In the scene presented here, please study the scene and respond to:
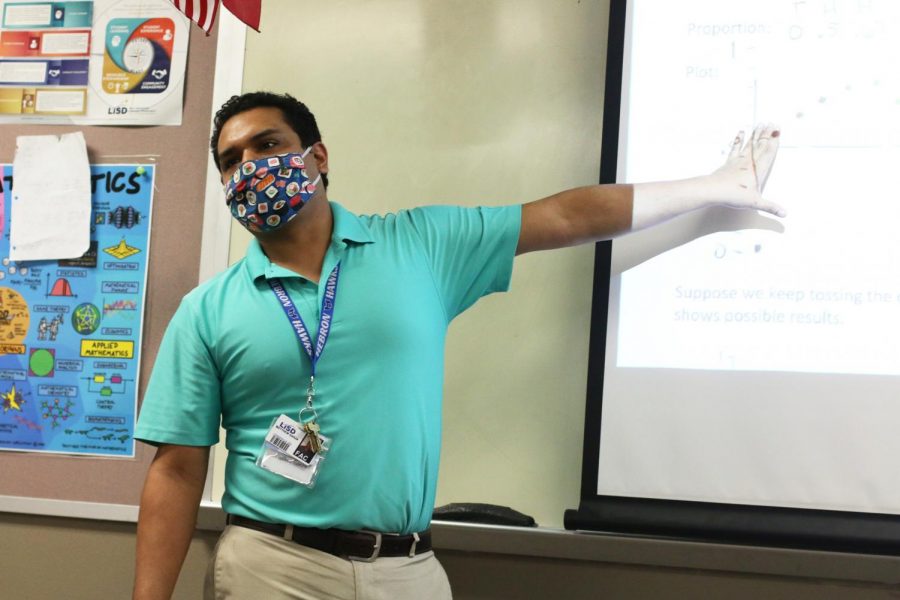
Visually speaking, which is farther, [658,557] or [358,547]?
[658,557]

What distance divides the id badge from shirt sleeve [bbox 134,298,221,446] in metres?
0.15

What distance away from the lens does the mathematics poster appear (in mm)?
2146

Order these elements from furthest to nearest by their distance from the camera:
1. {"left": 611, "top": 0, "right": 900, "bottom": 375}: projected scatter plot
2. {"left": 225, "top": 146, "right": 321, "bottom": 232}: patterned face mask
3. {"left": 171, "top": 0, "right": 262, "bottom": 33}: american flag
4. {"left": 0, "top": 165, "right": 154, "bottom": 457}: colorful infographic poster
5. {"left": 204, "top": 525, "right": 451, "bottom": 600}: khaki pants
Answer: {"left": 0, "top": 165, "right": 154, "bottom": 457}: colorful infographic poster < {"left": 171, "top": 0, "right": 262, "bottom": 33}: american flag < {"left": 611, "top": 0, "right": 900, "bottom": 375}: projected scatter plot < {"left": 225, "top": 146, "right": 321, "bottom": 232}: patterned face mask < {"left": 204, "top": 525, "right": 451, "bottom": 600}: khaki pants

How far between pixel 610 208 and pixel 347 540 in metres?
0.75

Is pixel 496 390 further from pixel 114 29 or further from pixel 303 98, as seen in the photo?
pixel 114 29

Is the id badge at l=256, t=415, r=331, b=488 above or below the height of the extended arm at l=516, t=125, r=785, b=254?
below

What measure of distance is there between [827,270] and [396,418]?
93 centimetres

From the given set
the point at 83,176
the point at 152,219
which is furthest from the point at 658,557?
the point at 83,176

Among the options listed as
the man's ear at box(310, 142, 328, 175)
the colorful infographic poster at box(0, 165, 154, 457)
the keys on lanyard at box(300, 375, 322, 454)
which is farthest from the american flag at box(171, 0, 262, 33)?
the keys on lanyard at box(300, 375, 322, 454)

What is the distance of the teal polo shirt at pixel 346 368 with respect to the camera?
1.42 meters

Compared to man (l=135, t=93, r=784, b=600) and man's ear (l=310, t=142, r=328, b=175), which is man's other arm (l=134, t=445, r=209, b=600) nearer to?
man (l=135, t=93, r=784, b=600)

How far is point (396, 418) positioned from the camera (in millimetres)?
1433

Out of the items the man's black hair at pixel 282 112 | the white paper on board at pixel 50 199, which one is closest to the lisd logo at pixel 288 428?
the man's black hair at pixel 282 112

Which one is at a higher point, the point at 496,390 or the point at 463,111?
the point at 463,111
